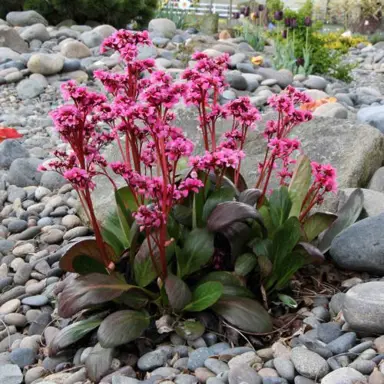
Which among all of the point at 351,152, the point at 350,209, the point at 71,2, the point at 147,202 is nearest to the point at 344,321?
the point at 350,209

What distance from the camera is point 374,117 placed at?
4223 mm

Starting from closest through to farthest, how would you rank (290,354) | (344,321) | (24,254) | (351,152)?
1. (290,354)
2. (344,321)
3. (24,254)
4. (351,152)

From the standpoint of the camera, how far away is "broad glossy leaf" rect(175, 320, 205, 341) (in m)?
2.03

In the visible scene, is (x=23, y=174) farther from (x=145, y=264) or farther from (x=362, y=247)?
(x=362, y=247)

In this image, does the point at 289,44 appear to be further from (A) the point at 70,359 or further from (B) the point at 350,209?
(A) the point at 70,359

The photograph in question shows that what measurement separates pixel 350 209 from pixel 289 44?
Answer: 209 inches

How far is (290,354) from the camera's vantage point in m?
1.87

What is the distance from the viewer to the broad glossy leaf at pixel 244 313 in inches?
79.7

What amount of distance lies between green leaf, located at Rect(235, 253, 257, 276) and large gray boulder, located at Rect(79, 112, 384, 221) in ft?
3.04

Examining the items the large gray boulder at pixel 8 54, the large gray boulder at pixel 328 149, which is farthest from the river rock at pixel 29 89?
the large gray boulder at pixel 328 149

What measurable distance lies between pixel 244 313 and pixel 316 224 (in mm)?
558

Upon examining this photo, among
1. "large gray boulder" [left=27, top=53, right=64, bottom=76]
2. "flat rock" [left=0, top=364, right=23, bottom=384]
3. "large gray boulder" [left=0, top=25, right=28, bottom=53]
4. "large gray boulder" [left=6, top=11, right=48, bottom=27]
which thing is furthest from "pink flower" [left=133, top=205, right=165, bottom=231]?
"large gray boulder" [left=6, top=11, right=48, bottom=27]

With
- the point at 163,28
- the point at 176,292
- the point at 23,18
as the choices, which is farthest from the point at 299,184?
the point at 23,18

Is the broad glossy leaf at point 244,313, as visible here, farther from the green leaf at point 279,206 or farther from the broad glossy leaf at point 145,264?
the green leaf at point 279,206
